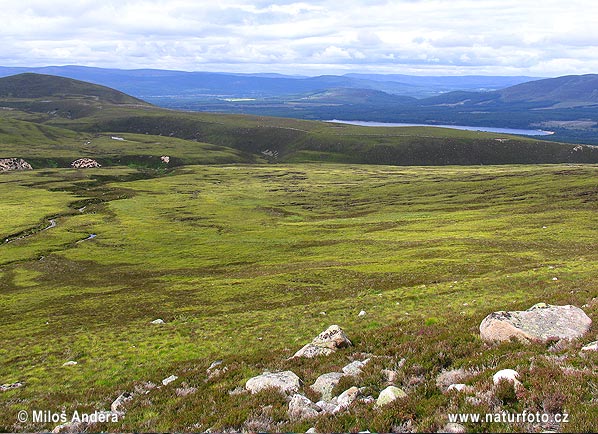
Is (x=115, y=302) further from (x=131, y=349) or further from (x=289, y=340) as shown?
(x=289, y=340)

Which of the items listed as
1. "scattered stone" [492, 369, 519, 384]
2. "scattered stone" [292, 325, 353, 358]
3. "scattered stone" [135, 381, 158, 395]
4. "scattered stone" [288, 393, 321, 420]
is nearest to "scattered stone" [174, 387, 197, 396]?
"scattered stone" [135, 381, 158, 395]

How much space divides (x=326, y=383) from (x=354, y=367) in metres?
1.92

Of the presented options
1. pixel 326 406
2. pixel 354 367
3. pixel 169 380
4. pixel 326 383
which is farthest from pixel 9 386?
pixel 326 406

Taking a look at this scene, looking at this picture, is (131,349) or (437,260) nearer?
(131,349)

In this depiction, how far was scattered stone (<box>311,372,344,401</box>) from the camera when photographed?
16058 mm

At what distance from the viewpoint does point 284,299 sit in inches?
1777

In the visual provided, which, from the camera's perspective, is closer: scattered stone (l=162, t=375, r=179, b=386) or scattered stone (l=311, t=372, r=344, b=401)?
scattered stone (l=311, t=372, r=344, b=401)

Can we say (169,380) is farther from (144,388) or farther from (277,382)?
(277,382)

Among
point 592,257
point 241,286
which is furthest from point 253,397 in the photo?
point 592,257

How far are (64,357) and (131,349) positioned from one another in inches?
187

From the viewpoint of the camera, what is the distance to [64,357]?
99.5 feet

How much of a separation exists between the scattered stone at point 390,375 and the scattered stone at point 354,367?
40.9 inches

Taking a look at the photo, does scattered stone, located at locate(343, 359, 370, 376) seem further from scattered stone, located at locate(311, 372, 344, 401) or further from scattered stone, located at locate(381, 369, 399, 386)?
scattered stone, located at locate(381, 369, 399, 386)

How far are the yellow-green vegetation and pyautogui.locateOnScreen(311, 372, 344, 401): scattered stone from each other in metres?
0.88
